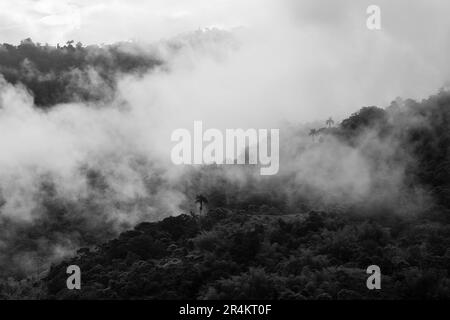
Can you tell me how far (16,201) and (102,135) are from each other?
32.2 metres

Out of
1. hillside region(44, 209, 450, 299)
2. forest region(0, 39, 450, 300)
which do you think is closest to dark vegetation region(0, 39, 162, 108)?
forest region(0, 39, 450, 300)

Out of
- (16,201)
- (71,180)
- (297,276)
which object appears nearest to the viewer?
(297,276)

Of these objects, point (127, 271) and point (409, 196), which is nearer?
point (127, 271)

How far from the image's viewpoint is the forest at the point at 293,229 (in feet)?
163

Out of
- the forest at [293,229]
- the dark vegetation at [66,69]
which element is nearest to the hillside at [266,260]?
the forest at [293,229]

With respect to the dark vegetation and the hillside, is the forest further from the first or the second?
the dark vegetation

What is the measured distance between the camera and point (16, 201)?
9912 cm

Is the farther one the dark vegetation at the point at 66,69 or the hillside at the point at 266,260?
the dark vegetation at the point at 66,69

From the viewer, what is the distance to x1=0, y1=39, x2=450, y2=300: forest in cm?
4959

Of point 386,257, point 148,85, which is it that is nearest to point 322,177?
point 386,257

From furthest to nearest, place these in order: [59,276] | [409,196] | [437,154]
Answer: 1. [437,154]
2. [409,196]
3. [59,276]

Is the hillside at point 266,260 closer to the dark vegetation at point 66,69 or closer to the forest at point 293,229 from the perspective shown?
the forest at point 293,229

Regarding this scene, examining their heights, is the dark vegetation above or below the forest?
above
